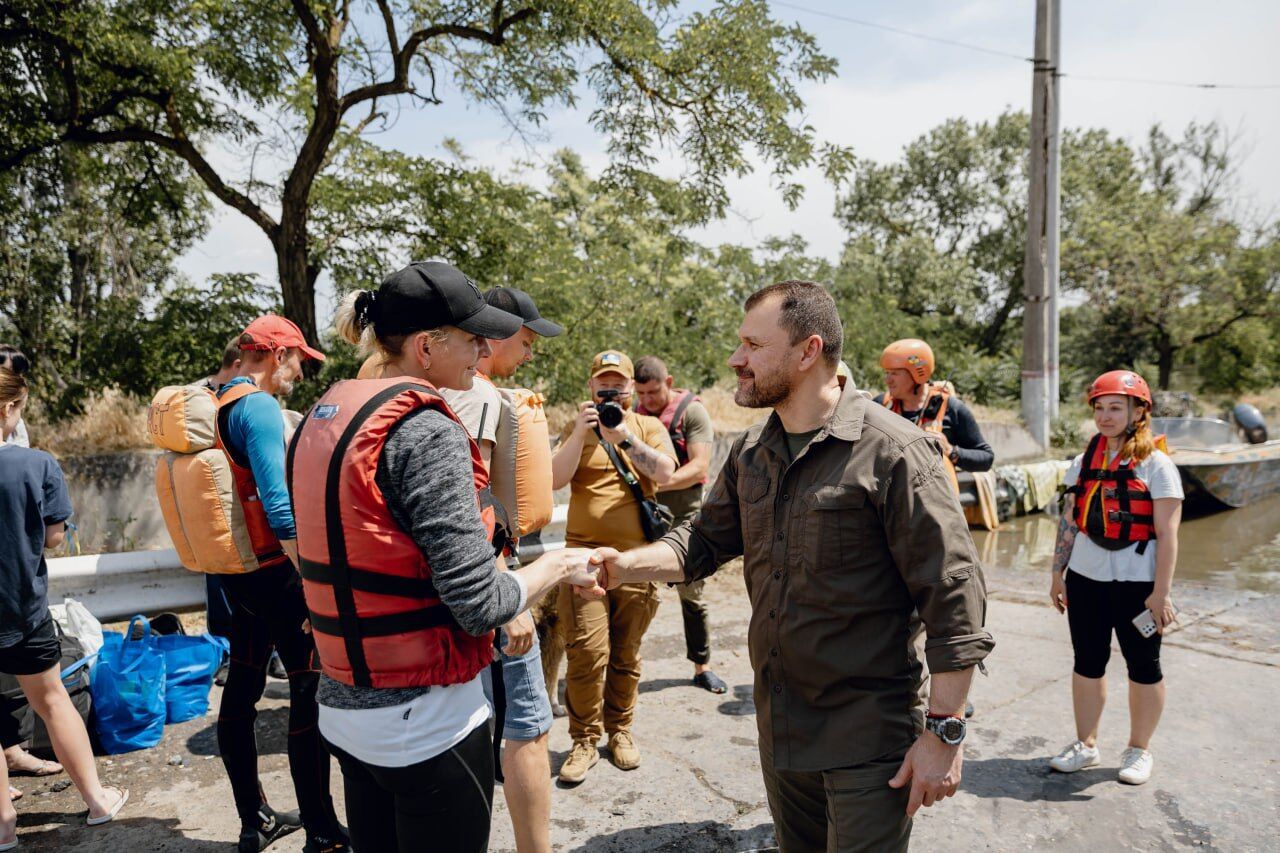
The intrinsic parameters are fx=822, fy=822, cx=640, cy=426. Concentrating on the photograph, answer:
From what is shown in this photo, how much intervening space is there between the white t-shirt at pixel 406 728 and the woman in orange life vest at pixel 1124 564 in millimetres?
3101

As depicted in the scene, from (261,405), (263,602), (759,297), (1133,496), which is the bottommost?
(263,602)

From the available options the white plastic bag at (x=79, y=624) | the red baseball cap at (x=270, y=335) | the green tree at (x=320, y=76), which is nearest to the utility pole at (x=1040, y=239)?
the green tree at (x=320, y=76)

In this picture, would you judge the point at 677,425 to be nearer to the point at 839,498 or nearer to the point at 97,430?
the point at 839,498

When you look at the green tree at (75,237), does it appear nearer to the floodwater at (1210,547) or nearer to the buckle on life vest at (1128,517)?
the buckle on life vest at (1128,517)

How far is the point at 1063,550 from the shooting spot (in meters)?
4.01

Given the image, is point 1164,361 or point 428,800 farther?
point 1164,361

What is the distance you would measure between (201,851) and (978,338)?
28034mm

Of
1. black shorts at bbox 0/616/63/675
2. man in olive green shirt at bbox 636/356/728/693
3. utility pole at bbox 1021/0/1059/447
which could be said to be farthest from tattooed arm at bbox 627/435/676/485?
utility pole at bbox 1021/0/1059/447

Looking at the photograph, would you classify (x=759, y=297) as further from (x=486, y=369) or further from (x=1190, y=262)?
(x=1190, y=262)

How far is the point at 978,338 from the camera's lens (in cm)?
2759

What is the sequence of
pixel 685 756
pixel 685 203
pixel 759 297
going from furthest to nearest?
1. pixel 685 203
2. pixel 685 756
3. pixel 759 297

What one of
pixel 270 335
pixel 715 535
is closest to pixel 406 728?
pixel 715 535

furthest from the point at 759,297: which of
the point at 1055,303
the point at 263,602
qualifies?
the point at 1055,303

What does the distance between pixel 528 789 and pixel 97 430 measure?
5.91 m
